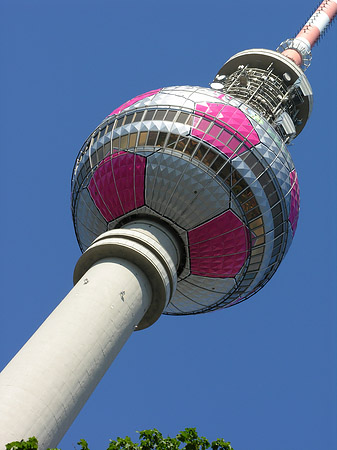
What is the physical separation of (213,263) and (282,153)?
7265 mm

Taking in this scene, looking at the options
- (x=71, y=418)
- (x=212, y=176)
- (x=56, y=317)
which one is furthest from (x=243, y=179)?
(x=71, y=418)

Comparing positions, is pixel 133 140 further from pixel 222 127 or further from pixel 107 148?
pixel 222 127

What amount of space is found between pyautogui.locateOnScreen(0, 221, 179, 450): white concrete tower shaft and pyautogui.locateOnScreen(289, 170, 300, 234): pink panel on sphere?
23.7ft

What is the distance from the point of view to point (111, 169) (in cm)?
3200

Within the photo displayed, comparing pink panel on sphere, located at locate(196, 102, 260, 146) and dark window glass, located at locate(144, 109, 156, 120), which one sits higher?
pink panel on sphere, located at locate(196, 102, 260, 146)

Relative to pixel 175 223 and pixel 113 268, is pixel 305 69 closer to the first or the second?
pixel 175 223

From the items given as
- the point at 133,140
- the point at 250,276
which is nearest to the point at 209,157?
the point at 133,140

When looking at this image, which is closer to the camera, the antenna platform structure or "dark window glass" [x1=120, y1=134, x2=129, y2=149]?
the antenna platform structure

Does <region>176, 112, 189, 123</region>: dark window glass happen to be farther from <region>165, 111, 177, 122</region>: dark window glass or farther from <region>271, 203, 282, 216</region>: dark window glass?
<region>271, 203, 282, 216</region>: dark window glass

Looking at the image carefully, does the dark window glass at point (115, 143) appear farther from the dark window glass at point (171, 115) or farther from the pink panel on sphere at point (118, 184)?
the dark window glass at point (171, 115)

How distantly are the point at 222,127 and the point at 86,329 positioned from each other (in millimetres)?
13213

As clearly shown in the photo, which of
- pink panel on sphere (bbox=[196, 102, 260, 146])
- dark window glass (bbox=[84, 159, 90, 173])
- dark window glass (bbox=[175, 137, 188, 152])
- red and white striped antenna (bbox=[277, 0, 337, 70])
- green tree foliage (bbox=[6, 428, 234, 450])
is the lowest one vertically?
green tree foliage (bbox=[6, 428, 234, 450])

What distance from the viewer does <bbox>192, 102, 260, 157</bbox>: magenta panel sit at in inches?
1227

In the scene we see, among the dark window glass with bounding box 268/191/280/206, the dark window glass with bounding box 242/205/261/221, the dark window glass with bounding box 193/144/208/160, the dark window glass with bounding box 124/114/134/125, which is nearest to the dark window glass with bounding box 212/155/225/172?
the dark window glass with bounding box 193/144/208/160
